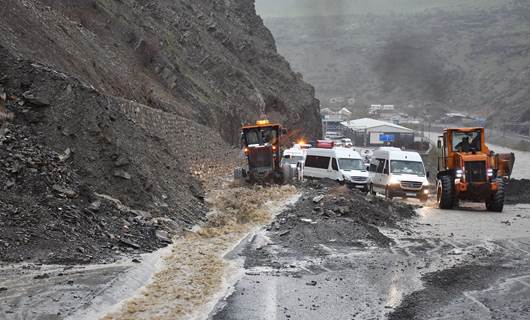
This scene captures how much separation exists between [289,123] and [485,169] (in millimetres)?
36950

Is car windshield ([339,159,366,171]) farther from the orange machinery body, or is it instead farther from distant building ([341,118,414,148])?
distant building ([341,118,414,148])

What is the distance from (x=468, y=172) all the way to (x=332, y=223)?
9102mm

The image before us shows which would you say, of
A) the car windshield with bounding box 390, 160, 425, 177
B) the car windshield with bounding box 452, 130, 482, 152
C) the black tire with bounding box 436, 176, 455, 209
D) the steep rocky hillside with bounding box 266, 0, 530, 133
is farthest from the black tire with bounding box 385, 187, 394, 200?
the steep rocky hillside with bounding box 266, 0, 530, 133

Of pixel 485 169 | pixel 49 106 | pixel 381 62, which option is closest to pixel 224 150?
pixel 485 169

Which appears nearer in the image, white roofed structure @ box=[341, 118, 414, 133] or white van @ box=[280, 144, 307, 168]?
white van @ box=[280, 144, 307, 168]

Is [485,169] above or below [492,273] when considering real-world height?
above

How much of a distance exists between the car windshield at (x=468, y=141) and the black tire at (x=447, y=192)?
1260 millimetres

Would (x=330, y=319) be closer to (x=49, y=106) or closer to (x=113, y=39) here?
(x=49, y=106)

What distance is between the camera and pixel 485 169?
23.2 meters

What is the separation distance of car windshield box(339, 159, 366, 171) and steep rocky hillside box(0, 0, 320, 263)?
6375 mm

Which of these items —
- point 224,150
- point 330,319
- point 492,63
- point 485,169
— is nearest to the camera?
point 330,319

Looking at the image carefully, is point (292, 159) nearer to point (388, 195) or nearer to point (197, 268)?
point (388, 195)

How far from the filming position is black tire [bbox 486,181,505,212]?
2338 centimetres

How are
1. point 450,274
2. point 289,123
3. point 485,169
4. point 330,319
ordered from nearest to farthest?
point 330,319 → point 450,274 → point 485,169 → point 289,123
